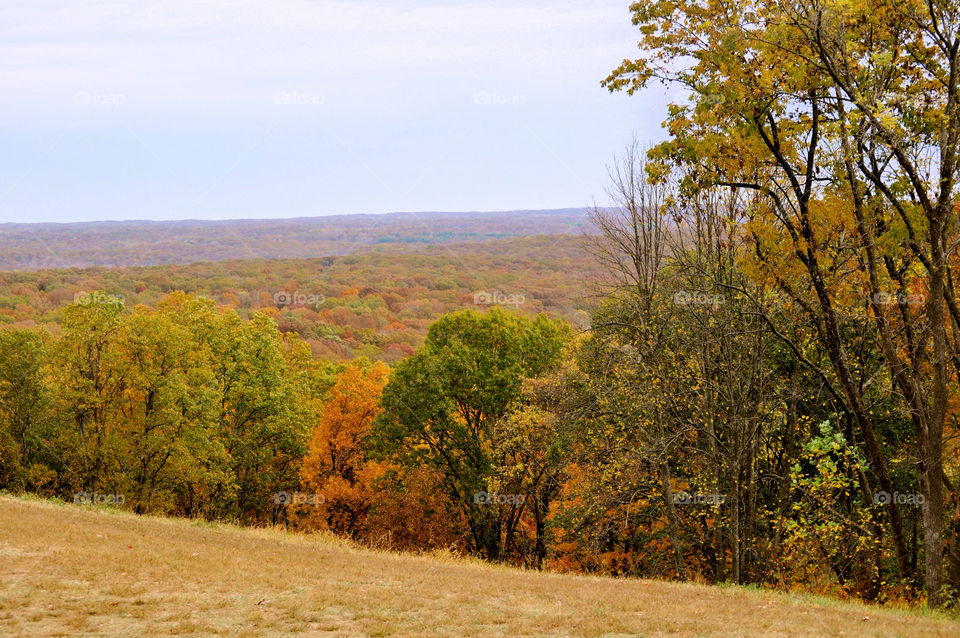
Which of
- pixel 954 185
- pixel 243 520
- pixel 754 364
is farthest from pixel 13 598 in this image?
pixel 243 520

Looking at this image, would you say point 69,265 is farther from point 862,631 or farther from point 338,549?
point 862,631

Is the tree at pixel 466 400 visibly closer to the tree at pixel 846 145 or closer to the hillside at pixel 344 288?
the tree at pixel 846 145

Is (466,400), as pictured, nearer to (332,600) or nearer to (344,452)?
(344,452)

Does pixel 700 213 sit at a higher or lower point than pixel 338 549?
higher

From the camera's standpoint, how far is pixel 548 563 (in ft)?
96.0

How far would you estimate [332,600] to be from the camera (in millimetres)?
11359

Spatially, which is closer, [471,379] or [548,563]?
[548,563]

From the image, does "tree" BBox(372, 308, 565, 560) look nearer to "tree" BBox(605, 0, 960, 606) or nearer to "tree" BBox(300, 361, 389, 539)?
"tree" BBox(300, 361, 389, 539)

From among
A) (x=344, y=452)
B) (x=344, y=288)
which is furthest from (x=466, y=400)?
(x=344, y=288)

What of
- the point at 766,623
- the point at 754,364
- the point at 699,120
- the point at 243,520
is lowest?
the point at 243,520

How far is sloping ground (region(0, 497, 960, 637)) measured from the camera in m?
9.98

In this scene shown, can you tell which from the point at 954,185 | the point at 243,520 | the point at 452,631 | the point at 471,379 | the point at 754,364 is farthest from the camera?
the point at 243,520

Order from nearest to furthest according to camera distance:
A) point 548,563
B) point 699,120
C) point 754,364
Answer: point 699,120 → point 754,364 → point 548,563

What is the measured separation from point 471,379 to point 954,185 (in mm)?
21236
